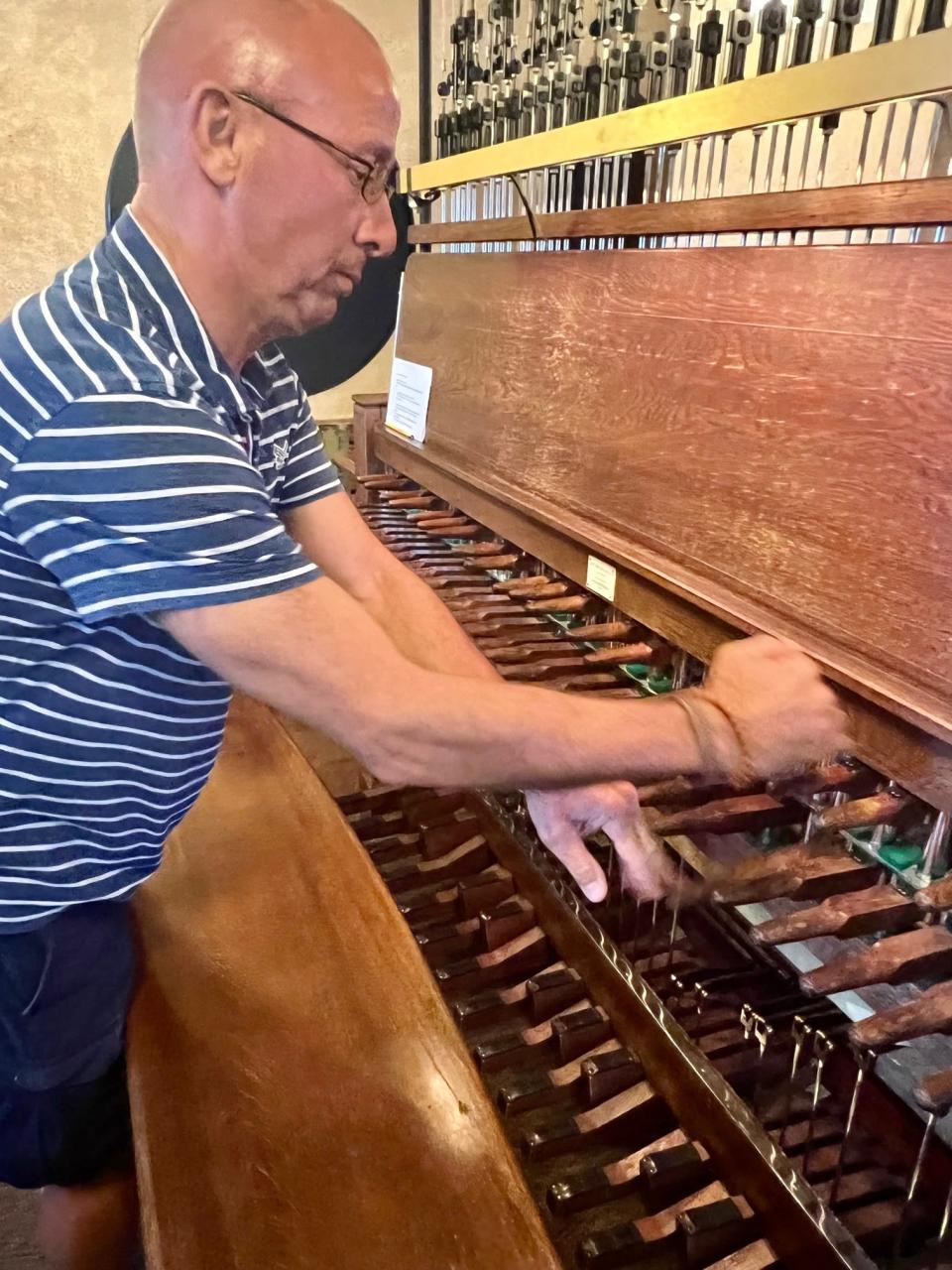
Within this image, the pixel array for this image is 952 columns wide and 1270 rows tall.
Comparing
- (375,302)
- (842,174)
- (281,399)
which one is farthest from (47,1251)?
(375,302)

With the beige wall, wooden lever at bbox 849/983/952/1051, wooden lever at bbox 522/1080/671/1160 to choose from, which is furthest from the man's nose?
the beige wall

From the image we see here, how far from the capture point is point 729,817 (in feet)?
3.28

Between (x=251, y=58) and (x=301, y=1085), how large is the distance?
107cm

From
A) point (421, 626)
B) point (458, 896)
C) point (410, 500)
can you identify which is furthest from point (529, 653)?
point (410, 500)

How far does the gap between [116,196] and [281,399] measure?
2653 millimetres

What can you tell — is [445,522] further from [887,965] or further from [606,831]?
[887,965]

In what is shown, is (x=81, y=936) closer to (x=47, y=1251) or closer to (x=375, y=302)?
(x=47, y=1251)

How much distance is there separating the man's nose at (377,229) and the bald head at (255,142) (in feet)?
0.05

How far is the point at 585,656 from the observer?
4.46 feet

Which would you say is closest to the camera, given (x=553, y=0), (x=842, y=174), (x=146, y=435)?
(x=146, y=435)

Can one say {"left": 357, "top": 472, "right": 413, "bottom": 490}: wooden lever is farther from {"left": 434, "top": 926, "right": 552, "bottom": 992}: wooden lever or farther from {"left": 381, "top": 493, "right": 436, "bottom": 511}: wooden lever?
{"left": 434, "top": 926, "right": 552, "bottom": 992}: wooden lever

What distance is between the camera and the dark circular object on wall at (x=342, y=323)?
3.45m

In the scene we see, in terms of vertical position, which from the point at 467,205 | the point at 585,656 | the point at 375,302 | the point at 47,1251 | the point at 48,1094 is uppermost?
the point at 467,205

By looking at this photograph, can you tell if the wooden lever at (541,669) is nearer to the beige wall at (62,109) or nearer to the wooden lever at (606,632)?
the wooden lever at (606,632)
